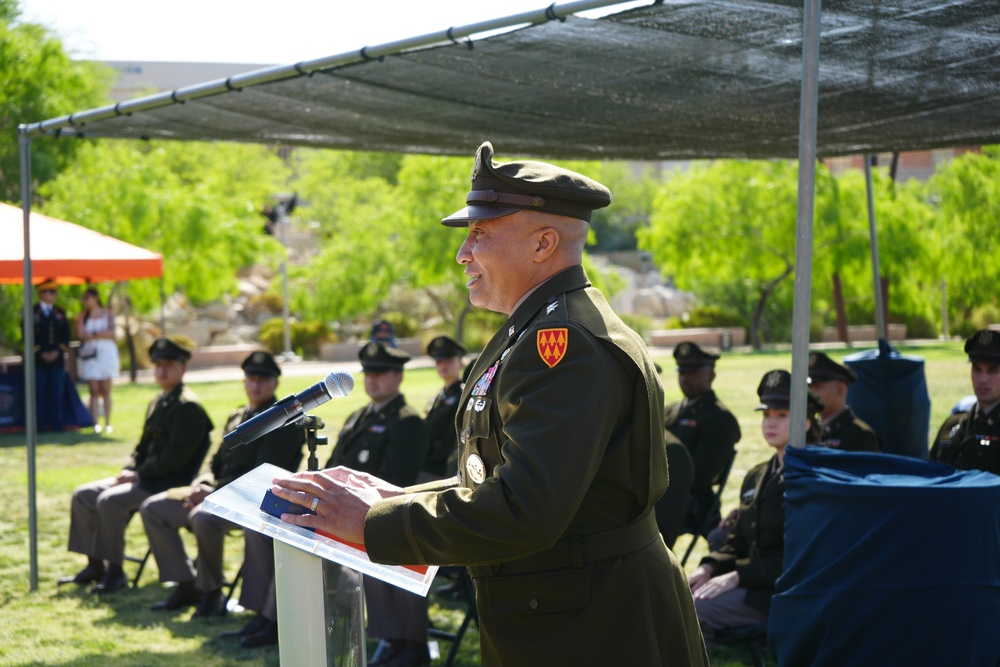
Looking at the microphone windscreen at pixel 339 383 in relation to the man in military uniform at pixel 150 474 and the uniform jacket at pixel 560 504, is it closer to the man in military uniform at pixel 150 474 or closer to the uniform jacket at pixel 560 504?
the uniform jacket at pixel 560 504

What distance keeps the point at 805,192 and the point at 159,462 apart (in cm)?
499

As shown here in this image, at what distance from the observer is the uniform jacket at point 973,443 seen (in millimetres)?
5383

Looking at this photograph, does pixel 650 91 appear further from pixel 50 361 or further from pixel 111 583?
pixel 50 361

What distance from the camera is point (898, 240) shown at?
31672mm

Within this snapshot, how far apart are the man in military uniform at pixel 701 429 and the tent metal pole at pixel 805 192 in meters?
2.98

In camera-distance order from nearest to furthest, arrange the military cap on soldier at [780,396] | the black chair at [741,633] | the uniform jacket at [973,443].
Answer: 1. the black chair at [741,633]
2. the military cap on soldier at [780,396]
3. the uniform jacket at [973,443]

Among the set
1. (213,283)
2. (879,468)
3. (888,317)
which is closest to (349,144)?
(879,468)

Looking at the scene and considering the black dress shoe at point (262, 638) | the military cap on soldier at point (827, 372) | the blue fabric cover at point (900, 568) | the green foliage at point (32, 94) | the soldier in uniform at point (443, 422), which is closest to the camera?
the blue fabric cover at point (900, 568)

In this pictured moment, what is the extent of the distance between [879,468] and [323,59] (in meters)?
2.93

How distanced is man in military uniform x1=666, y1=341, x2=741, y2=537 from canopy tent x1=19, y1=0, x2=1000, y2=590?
1.50 metres

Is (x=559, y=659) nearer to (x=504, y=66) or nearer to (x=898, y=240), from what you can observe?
(x=504, y=66)

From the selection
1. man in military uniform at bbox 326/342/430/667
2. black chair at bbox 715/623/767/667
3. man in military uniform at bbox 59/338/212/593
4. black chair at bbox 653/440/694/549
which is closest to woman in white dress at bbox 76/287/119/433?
man in military uniform at bbox 59/338/212/593

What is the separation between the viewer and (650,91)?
5.59 metres

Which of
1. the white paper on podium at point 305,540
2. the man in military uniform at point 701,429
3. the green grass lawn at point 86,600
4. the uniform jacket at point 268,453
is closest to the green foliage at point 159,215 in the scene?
the green grass lawn at point 86,600
